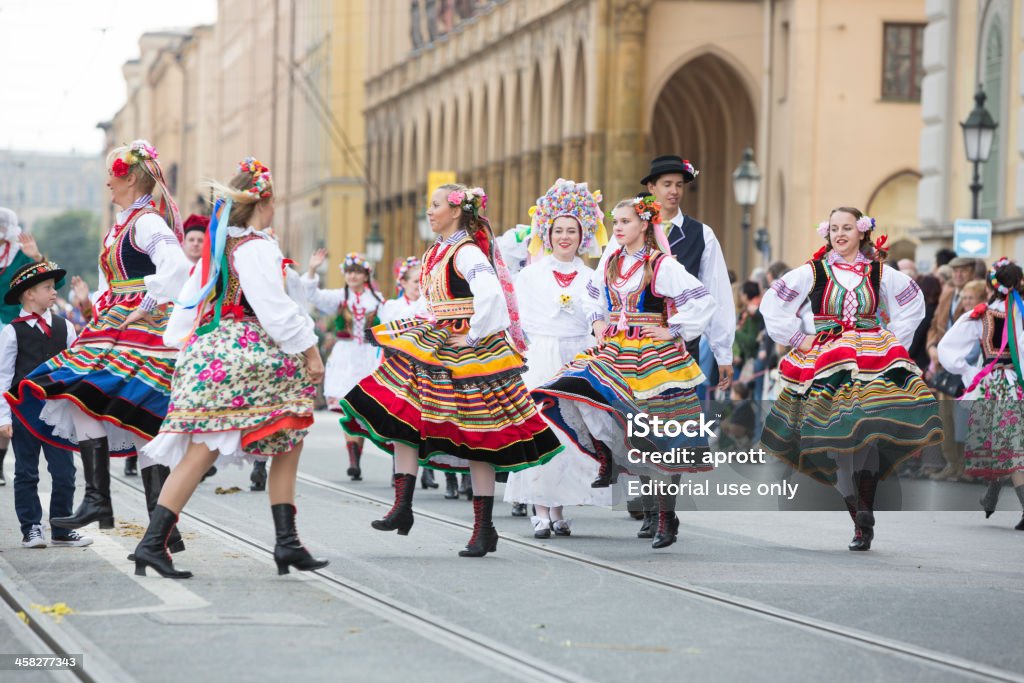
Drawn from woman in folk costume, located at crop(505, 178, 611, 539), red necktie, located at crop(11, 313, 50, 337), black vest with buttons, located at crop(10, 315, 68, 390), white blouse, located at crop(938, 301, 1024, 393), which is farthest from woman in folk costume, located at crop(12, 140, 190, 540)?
white blouse, located at crop(938, 301, 1024, 393)

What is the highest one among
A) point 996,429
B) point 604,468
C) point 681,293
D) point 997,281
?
point 997,281

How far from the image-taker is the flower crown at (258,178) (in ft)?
28.6

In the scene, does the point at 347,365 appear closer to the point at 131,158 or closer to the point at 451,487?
the point at 451,487

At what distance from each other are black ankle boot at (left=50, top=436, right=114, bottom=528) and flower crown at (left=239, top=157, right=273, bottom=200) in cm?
173

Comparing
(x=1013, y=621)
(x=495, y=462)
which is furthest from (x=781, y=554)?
(x=1013, y=621)

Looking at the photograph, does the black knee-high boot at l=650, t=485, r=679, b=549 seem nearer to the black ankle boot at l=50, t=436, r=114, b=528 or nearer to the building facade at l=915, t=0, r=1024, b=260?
the black ankle boot at l=50, t=436, r=114, b=528

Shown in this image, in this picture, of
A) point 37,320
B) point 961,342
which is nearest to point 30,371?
point 37,320

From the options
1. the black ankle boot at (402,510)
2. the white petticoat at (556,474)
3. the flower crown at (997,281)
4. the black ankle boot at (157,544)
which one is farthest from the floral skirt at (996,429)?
the black ankle boot at (157,544)

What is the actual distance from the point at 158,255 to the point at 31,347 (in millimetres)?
1337

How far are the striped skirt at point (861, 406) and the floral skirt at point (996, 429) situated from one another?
7.78ft

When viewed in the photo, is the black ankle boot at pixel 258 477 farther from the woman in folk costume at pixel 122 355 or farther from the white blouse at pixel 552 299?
the woman in folk costume at pixel 122 355

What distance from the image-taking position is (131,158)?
9.67 metres

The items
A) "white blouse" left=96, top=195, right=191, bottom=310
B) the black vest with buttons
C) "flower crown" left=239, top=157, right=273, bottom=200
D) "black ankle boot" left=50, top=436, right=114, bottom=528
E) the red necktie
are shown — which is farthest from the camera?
the red necktie

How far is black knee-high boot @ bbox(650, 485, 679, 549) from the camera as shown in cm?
1075
